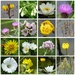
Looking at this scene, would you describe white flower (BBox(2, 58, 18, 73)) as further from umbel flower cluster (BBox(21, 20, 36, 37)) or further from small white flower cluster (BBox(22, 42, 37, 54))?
umbel flower cluster (BBox(21, 20, 36, 37))

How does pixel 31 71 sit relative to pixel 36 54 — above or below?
below

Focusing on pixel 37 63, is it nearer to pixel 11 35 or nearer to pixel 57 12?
pixel 11 35

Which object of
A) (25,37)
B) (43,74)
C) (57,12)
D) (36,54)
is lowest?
(43,74)

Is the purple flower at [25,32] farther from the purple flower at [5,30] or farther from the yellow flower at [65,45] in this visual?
the yellow flower at [65,45]

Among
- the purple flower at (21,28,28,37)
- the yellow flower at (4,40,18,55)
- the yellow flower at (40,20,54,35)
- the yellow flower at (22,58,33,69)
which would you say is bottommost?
the yellow flower at (22,58,33,69)

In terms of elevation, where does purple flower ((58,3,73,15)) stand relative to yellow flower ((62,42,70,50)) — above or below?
above

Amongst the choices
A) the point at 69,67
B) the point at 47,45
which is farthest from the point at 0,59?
the point at 69,67

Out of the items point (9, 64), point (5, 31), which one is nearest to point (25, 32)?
point (5, 31)

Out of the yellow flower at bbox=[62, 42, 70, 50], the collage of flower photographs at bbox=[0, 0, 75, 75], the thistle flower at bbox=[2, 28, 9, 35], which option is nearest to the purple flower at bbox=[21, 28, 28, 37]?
the collage of flower photographs at bbox=[0, 0, 75, 75]
